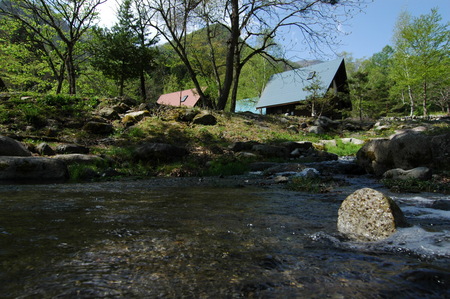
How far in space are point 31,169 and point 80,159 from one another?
1.87m

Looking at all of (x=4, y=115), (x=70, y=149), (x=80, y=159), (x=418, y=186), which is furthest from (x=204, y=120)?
(x=418, y=186)

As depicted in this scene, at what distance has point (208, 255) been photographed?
7.82 ft

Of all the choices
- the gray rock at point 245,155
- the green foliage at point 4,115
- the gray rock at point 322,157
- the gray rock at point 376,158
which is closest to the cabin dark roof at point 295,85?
the gray rock at point 322,157

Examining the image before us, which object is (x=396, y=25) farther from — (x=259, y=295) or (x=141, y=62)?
(x=259, y=295)

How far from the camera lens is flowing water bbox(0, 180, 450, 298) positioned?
70.6 inches

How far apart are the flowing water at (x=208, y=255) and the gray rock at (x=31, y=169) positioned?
165 inches

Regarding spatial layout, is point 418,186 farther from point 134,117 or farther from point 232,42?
point 232,42

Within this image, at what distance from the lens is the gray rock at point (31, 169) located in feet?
24.9

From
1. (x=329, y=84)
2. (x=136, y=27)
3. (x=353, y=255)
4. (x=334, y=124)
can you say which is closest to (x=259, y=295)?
(x=353, y=255)

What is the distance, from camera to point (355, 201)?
3.29m

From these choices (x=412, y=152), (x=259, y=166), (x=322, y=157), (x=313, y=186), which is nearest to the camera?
(x=313, y=186)

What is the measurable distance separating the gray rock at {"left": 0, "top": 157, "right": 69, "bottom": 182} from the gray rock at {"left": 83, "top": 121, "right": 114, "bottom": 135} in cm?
505

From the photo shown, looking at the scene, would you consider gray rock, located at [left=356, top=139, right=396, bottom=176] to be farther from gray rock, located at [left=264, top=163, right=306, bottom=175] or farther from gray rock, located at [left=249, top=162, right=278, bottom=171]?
gray rock, located at [left=249, top=162, right=278, bottom=171]

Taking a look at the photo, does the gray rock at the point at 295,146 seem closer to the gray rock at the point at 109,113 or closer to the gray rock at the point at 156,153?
the gray rock at the point at 156,153
